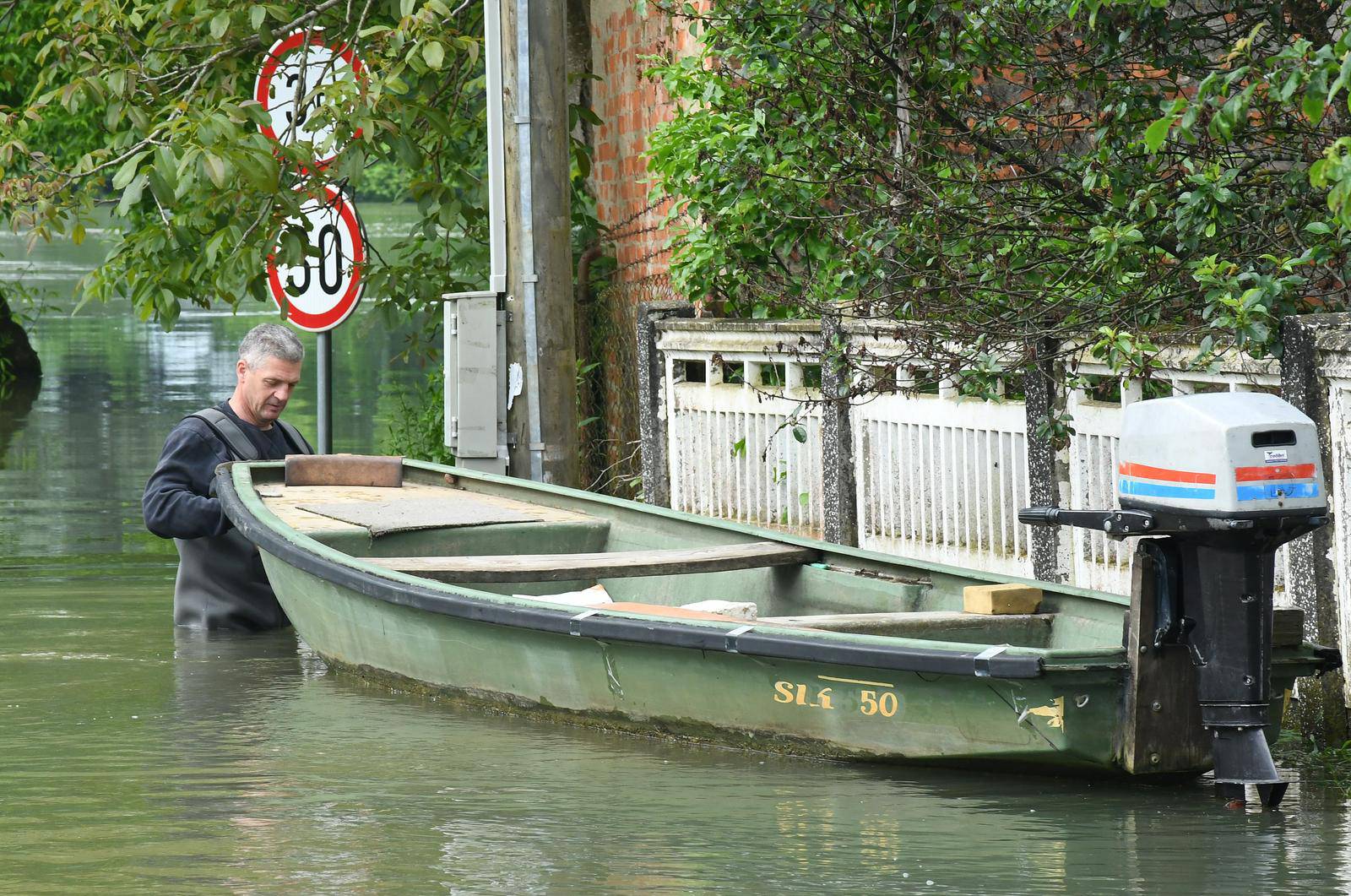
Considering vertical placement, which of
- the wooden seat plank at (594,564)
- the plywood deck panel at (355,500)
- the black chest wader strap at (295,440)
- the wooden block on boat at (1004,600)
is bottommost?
the wooden block on boat at (1004,600)

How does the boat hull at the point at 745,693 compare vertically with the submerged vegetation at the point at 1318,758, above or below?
above

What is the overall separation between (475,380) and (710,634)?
3962mm

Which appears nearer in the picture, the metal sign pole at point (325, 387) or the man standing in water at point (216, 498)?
the man standing in water at point (216, 498)

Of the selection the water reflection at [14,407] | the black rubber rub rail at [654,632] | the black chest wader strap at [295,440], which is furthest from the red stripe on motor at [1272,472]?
the water reflection at [14,407]

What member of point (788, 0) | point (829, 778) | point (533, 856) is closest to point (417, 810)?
point (533, 856)

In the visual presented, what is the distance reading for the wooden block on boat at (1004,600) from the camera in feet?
22.9

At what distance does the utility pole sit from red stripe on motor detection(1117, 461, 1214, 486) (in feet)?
15.0

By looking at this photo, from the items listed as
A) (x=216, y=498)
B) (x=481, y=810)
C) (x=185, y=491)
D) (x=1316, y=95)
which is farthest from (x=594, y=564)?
(x=1316, y=95)

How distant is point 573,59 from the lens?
14266mm

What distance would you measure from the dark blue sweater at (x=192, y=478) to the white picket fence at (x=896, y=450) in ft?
7.59

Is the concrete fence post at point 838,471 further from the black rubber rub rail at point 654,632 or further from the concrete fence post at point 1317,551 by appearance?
the concrete fence post at point 1317,551

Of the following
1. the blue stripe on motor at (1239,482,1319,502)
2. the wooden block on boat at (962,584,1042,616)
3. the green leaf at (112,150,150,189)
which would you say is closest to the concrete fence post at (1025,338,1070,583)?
the wooden block on boat at (962,584,1042,616)

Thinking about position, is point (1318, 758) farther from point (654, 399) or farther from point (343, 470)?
point (654, 399)

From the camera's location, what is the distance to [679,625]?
660 centimetres
